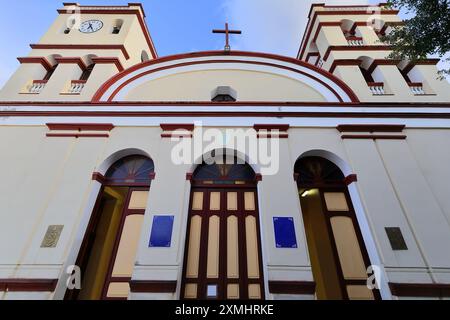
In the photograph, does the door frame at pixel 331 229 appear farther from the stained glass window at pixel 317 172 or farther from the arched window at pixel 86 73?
the arched window at pixel 86 73

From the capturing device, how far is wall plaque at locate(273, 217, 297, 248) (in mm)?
5145

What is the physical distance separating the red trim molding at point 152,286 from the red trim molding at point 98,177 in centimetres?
265

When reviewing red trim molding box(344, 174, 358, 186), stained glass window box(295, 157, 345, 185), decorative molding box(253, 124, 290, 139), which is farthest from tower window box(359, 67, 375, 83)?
red trim molding box(344, 174, 358, 186)

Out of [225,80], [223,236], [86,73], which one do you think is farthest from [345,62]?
[86,73]

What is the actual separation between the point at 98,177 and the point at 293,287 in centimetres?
490

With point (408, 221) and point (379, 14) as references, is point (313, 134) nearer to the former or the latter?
point (408, 221)

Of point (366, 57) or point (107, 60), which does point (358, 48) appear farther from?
point (107, 60)

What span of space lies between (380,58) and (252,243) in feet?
26.0

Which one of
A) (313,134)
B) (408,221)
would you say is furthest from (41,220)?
(408,221)

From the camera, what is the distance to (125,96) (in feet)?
26.4

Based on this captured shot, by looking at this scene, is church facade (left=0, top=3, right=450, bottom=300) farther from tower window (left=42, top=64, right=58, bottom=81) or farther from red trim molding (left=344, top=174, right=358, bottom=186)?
tower window (left=42, top=64, right=58, bottom=81)

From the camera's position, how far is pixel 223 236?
573 cm

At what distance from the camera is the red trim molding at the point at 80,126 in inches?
268

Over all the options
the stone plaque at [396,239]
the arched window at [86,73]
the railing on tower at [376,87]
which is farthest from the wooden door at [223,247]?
the arched window at [86,73]
